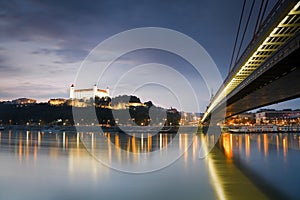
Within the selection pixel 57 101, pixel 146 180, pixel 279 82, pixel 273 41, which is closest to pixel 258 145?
pixel 279 82

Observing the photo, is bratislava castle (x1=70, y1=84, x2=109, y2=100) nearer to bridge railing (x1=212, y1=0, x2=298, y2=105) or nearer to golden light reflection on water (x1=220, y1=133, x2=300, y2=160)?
golden light reflection on water (x1=220, y1=133, x2=300, y2=160)

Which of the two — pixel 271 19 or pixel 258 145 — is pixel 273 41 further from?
pixel 258 145

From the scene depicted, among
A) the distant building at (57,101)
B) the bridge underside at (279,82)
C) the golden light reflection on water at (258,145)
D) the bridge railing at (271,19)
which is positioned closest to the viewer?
the bridge railing at (271,19)

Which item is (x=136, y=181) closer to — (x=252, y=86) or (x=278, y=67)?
(x=278, y=67)

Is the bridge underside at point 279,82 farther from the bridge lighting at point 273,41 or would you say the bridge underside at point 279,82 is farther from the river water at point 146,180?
the river water at point 146,180

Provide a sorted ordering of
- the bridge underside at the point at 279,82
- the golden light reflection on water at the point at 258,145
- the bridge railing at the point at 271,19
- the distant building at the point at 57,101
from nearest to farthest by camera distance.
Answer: the bridge railing at the point at 271,19, the bridge underside at the point at 279,82, the golden light reflection on water at the point at 258,145, the distant building at the point at 57,101

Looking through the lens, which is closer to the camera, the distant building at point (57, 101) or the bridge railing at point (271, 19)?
the bridge railing at point (271, 19)

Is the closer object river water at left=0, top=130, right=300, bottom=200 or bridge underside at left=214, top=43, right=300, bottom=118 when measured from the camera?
river water at left=0, top=130, right=300, bottom=200

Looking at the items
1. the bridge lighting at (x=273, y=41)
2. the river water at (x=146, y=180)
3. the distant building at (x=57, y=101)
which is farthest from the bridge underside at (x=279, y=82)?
the distant building at (x=57, y=101)

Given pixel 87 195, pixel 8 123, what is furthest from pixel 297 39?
pixel 8 123

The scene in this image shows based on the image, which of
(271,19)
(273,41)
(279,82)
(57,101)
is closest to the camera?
(271,19)

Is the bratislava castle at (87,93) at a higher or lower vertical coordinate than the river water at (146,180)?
higher

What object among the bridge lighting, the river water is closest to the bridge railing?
the bridge lighting

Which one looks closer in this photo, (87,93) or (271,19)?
(271,19)
